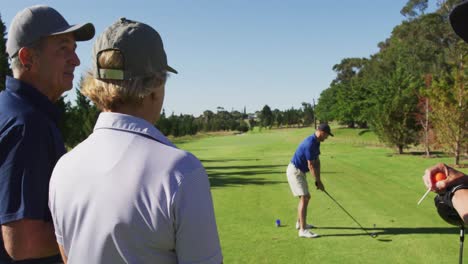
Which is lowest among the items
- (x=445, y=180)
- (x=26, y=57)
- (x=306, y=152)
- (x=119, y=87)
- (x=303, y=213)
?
(x=303, y=213)

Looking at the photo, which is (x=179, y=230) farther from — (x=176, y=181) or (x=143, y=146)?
(x=143, y=146)

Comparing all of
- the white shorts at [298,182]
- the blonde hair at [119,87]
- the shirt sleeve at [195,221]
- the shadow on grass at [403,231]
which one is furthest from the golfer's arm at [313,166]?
the shirt sleeve at [195,221]

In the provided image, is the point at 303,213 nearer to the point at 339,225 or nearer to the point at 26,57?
the point at 339,225

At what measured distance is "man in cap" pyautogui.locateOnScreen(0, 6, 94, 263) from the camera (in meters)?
2.14

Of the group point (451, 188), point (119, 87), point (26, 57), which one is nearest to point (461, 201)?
point (451, 188)

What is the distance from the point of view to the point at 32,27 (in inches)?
97.8

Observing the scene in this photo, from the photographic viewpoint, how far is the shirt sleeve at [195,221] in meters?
1.61

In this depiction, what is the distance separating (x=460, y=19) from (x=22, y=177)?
224 centimetres

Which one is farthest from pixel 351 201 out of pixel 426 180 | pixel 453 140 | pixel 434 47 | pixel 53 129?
pixel 434 47

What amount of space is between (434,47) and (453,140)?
46.9 metres

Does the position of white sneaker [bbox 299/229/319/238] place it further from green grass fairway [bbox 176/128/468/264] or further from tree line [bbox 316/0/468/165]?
tree line [bbox 316/0/468/165]

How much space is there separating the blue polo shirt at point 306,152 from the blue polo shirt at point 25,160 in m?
7.41

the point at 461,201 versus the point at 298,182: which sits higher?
the point at 461,201

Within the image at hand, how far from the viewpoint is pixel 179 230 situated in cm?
165
